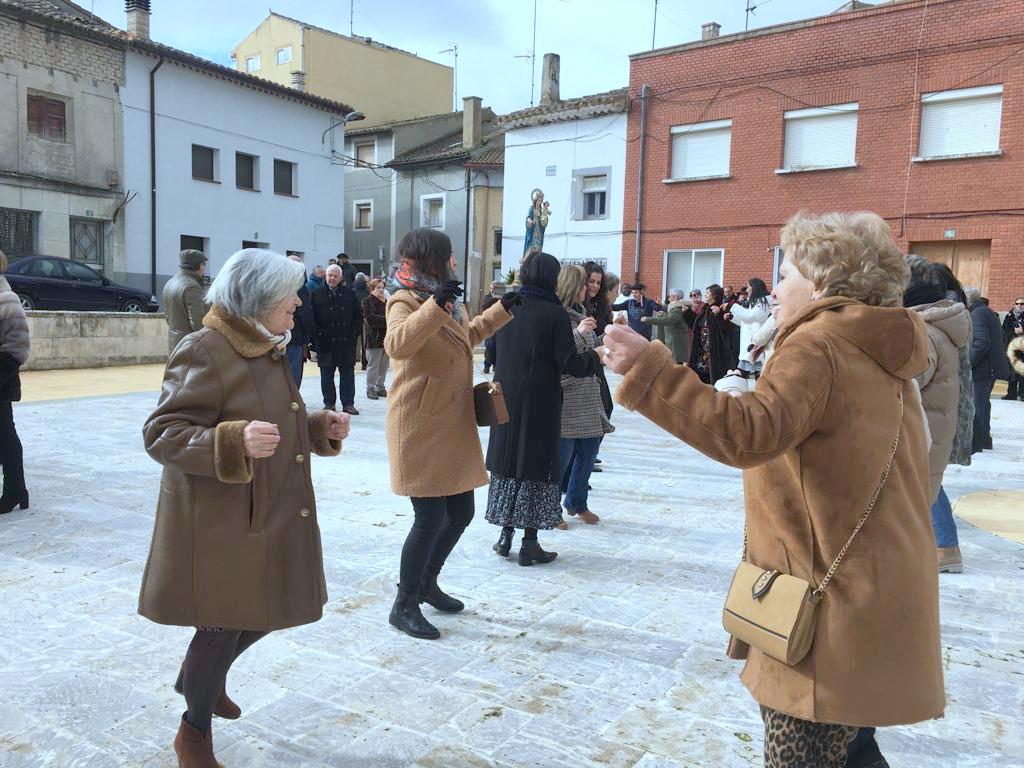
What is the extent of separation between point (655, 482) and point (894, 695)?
196 inches

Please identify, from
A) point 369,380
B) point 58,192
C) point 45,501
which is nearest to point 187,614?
point 45,501

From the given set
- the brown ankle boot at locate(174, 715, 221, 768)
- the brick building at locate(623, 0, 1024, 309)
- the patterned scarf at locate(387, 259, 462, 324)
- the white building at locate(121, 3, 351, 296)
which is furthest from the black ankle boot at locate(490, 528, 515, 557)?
the white building at locate(121, 3, 351, 296)

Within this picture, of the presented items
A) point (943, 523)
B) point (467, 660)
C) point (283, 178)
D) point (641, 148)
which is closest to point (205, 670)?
point (467, 660)

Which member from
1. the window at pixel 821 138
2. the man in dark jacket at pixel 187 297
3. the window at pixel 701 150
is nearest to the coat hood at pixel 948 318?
the man in dark jacket at pixel 187 297

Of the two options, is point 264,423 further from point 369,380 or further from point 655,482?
point 369,380

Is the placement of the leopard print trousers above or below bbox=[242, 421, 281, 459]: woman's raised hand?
below

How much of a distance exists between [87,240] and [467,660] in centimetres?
2336

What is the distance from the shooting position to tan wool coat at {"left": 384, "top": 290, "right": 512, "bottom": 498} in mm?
3484

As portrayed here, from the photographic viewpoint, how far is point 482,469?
3.65 metres

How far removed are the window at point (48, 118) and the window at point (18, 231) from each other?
214 centimetres

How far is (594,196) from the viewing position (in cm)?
2278

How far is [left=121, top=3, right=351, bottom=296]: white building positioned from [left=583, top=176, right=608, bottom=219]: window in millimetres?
9138

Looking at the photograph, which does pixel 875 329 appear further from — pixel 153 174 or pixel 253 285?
pixel 153 174

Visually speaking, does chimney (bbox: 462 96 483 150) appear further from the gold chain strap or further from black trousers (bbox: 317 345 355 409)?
the gold chain strap
